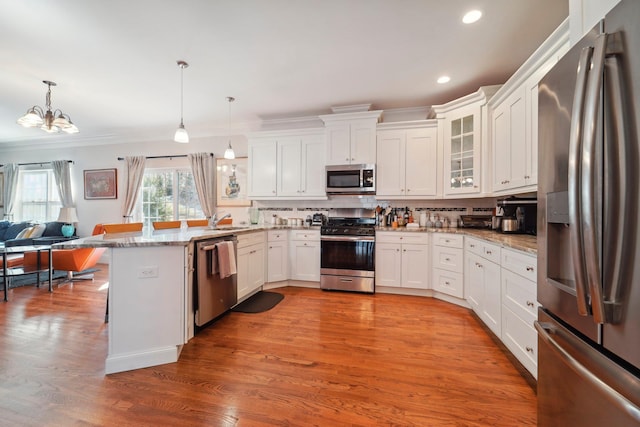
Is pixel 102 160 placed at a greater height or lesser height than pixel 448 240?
greater

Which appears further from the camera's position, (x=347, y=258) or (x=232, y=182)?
(x=232, y=182)

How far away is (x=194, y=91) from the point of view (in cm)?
347

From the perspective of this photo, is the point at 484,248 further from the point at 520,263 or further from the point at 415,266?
the point at 415,266

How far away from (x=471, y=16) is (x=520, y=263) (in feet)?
6.46

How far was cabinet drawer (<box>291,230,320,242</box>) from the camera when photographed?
3.85 m

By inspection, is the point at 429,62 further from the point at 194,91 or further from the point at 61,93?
the point at 61,93

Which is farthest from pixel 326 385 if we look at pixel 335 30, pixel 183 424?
pixel 335 30

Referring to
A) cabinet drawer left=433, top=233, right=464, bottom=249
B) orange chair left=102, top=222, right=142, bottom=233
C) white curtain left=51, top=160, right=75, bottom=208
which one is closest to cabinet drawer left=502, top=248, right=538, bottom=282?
cabinet drawer left=433, top=233, right=464, bottom=249

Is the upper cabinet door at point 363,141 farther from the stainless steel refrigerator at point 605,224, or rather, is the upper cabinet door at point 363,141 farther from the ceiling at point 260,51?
the stainless steel refrigerator at point 605,224

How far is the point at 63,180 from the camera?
5.63 meters

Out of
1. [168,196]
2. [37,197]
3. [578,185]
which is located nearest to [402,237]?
[578,185]

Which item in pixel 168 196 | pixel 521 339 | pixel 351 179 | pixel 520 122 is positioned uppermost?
pixel 520 122

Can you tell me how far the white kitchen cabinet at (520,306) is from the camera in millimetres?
1694

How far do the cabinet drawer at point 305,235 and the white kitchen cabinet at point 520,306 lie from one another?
2.31m
